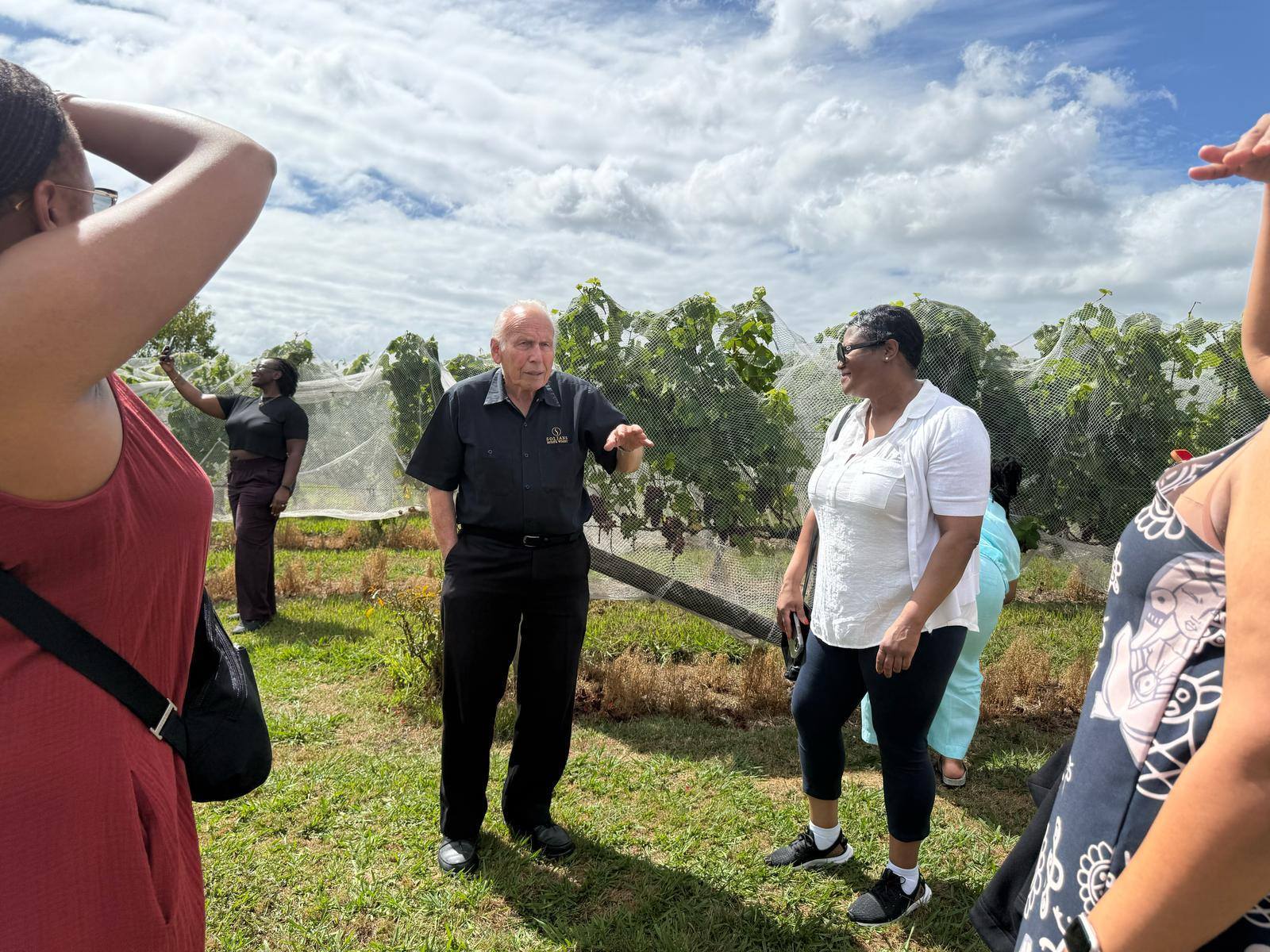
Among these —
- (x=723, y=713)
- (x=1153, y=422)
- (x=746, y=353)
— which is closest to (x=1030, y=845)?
(x=723, y=713)

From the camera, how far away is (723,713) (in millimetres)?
5242

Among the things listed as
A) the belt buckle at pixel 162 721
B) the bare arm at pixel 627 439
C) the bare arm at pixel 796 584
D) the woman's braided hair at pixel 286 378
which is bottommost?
the woman's braided hair at pixel 286 378

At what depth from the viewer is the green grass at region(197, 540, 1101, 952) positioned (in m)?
3.10

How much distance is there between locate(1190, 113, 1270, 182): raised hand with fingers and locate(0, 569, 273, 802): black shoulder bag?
5.15 feet

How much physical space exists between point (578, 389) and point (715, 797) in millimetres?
2090

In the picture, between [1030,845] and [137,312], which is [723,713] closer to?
[1030,845]

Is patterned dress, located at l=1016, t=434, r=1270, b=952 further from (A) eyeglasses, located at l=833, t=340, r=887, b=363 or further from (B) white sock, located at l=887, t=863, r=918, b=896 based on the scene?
(B) white sock, located at l=887, t=863, r=918, b=896

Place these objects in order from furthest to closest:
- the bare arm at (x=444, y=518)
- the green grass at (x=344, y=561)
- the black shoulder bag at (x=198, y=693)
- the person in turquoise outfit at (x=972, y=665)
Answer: the green grass at (x=344, y=561), the person in turquoise outfit at (x=972, y=665), the bare arm at (x=444, y=518), the black shoulder bag at (x=198, y=693)

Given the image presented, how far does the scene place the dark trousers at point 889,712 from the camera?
Result: 2918 mm

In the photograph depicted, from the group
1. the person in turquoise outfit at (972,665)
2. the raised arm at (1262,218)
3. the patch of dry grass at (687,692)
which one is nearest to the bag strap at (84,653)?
the raised arm at (1262,218)

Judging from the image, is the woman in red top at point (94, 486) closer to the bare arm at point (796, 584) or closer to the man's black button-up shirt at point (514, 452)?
the man's black button-up shirt at point (514, 452)

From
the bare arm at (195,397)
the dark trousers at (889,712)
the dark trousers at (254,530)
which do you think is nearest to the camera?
the dark trousers at (889,712)

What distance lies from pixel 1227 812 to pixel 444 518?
10.2 ft

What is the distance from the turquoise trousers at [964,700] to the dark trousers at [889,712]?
3.13 ft
